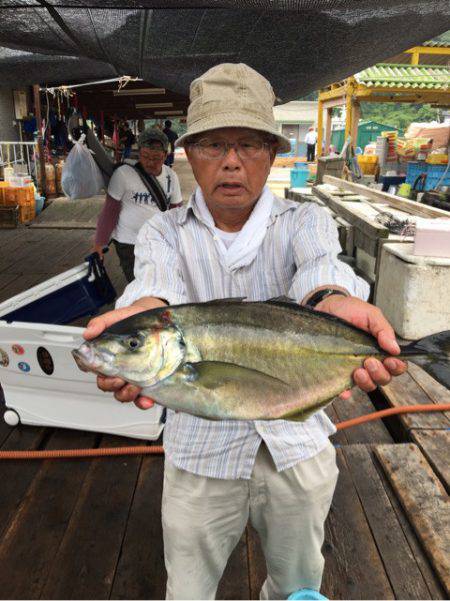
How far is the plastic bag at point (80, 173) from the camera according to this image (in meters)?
5.40

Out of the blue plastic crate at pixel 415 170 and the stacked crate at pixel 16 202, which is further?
the blue plastic crate at pixel 415 170

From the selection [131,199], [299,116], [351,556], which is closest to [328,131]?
[131,199]

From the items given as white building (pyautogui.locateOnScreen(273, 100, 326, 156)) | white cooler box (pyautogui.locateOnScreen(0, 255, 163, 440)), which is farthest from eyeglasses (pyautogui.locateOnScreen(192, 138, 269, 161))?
white building (pyautogui.locateOnScreen(273, 100, 326, 156))

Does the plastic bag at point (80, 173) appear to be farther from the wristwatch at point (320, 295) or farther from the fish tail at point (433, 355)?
the fish tail at point (433, 355)

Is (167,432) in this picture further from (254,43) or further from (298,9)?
(254,43)

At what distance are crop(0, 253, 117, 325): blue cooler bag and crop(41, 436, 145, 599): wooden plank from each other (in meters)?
1.32

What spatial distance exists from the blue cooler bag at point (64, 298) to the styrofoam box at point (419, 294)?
3.03m

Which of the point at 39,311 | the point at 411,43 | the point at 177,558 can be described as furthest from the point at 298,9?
the point at 177,558

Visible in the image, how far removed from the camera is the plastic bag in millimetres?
5398

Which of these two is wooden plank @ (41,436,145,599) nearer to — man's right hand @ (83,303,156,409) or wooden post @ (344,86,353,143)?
man's right hand @ (83,303,156,409)

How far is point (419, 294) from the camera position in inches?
200

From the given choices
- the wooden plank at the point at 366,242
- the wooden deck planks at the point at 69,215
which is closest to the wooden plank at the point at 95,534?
the wooden plank at the point at 366,242

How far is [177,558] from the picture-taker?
1851mm

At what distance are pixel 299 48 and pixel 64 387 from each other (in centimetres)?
365
